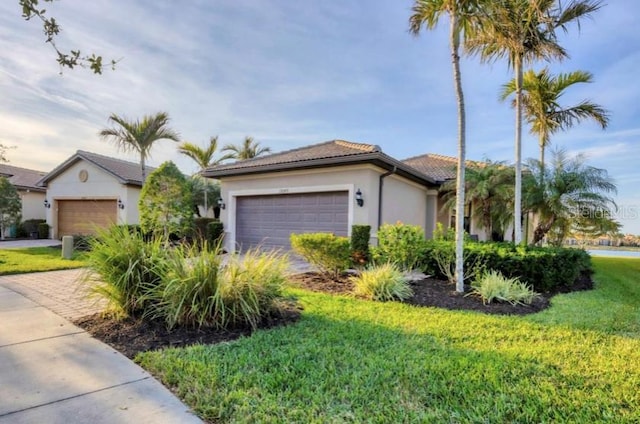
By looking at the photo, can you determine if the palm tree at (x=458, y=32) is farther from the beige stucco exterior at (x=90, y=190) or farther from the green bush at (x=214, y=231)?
the beige stucco exterior at (x=90, y=190)

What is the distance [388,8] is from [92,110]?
10905 mm

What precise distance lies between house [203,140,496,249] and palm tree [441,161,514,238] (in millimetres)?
1273

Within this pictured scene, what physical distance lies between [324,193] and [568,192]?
24.8 ft

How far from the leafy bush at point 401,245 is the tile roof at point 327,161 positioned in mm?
2848

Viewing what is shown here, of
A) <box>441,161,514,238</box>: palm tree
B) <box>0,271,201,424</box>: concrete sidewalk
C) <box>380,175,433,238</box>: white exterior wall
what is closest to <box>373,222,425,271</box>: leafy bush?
<box>380,175,433,238</box>: white exterior wall

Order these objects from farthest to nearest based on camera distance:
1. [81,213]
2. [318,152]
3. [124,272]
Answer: [81,213] < [318,152] < [124,272]

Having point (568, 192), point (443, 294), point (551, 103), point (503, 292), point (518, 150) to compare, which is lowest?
point (443, 294)

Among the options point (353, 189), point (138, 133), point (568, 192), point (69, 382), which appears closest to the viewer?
point (69, 382)

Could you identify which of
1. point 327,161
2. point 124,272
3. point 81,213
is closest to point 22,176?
point 81,213

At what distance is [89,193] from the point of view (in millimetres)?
19156

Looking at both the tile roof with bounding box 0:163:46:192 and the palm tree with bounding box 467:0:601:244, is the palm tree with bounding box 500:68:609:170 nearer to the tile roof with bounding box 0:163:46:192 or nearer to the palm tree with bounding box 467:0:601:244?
the palm tree with bounding box 467:0:601:244

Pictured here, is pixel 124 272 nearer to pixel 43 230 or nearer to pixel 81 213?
pixel 81 213

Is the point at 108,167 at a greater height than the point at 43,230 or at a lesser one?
greater

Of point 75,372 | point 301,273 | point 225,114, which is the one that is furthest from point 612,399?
point 225,114
